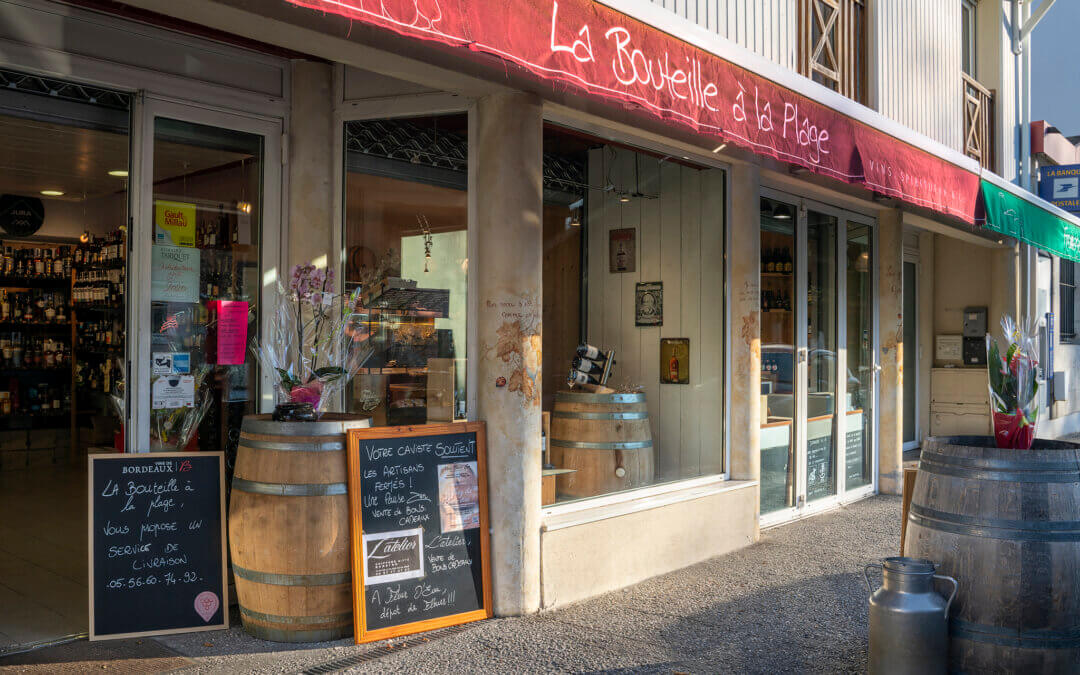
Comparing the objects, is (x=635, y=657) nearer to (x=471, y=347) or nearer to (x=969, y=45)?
(x=471, y=347)

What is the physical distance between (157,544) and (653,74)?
3.15m

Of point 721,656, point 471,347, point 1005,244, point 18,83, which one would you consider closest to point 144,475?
point 471,347

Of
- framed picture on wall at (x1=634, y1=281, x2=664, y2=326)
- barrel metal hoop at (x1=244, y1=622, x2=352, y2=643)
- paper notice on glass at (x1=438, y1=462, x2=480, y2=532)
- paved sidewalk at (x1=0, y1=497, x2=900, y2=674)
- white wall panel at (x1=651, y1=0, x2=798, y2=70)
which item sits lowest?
paved sidewalk at (x1=0, y1=497, x2=900, y2=674)

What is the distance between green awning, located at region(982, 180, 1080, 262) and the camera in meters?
8.20

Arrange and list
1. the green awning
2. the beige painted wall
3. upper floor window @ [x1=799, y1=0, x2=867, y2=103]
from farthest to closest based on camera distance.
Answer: the green awning
upper floor window @ [x1=799, y1=0, x2=867, y2=103]
the beige painted wall

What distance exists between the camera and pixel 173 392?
4.41 metres

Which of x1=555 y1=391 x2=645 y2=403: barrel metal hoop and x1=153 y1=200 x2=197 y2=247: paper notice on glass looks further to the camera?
x1=555 y1=391 x2=645 y2=403: barrel metal hoop

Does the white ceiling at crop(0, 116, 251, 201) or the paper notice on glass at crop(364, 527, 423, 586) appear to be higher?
the white ceiling at crop(0, 116, 251, 201)

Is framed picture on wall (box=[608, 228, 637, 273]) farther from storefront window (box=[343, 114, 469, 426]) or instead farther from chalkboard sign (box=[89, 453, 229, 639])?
chalkboard sign (box=[89, 453, 229, 639])

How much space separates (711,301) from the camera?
622 centimetres

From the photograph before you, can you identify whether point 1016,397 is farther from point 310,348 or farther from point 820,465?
point 820,465

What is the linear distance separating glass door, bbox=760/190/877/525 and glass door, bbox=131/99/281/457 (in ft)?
12.0

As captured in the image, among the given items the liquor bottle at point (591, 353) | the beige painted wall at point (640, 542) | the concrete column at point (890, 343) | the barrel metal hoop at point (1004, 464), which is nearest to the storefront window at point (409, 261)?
the beige painted wall at point (640, 542)

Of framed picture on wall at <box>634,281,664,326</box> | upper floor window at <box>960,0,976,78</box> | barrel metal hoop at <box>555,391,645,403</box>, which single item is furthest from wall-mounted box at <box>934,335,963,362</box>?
barrel metal hoop at <box>555,391,645,403</box>
